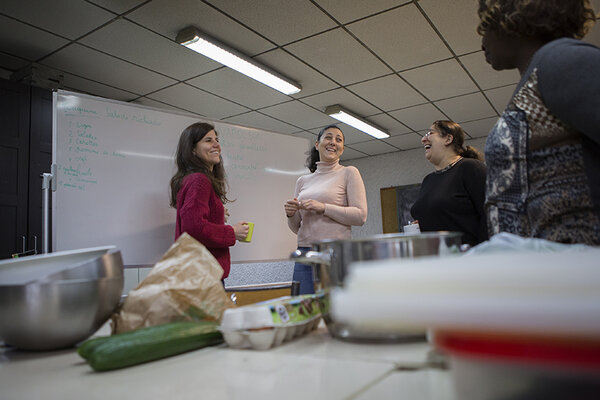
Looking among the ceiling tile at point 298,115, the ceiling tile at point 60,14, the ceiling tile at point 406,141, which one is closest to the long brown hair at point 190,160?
the ceiling tile at point 60,14

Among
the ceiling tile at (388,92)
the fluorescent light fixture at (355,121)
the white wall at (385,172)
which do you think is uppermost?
the ceiling tile at (388,92)

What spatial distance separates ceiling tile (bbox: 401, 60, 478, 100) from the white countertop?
316 centimetres

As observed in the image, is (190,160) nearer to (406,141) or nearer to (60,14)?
(60,14)

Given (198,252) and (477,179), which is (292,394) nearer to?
(198,252)

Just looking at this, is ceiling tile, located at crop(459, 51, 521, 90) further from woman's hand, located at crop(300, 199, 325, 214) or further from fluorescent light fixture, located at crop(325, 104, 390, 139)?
woman's hand, located at crop(300, 199, 325, 214)

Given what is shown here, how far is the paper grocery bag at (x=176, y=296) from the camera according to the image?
0.67 meters

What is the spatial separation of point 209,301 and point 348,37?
2.51 m

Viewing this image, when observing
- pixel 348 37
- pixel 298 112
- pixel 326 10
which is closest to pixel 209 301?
pixel 326 10

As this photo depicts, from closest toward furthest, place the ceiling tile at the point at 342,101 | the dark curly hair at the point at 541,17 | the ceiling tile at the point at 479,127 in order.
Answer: the dark curly hair at the point at 541,17, the ceiling tile at the point at 342,101, the ceiling tile at the point at 479,127

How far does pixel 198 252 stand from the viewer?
74 cm

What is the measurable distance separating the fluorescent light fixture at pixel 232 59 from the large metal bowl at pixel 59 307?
7.68ft

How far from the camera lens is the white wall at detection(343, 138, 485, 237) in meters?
5.73

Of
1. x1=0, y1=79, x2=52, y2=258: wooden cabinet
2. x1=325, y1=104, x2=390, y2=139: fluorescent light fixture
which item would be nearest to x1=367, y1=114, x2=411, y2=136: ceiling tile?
x1=325, y1=104, x2=390, y2=139: fluorescent light fixture

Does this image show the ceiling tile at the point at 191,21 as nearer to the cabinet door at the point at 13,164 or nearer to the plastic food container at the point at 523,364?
the cabinet door at the point at 13,164
